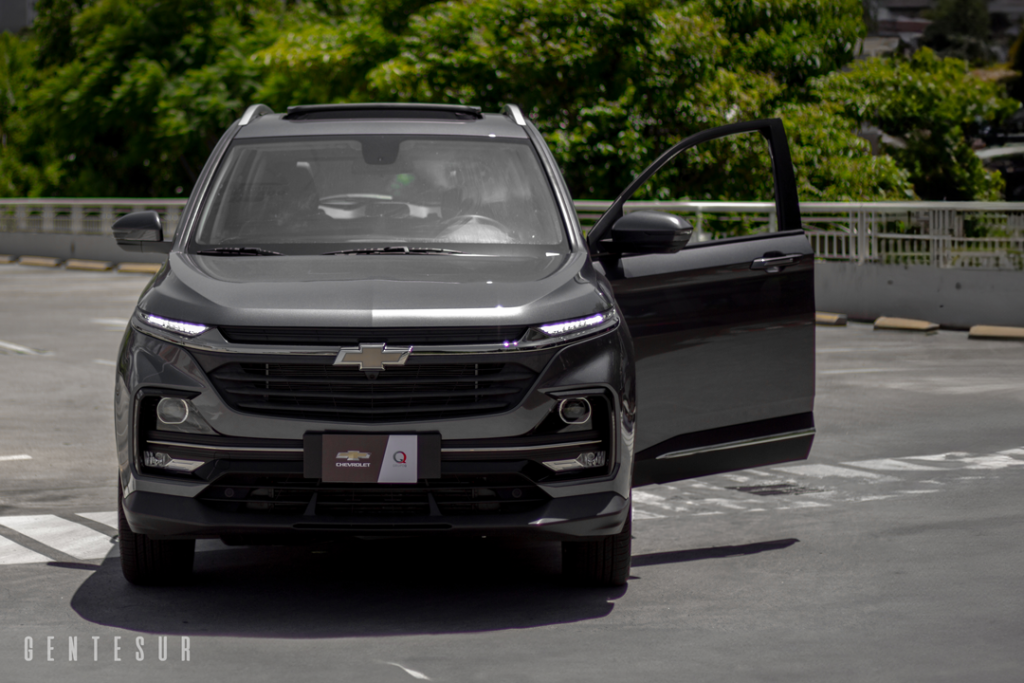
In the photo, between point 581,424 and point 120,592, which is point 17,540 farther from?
point 581,424

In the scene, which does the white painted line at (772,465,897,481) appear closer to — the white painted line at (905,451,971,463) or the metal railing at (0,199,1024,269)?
the white painted line at (905,451,971,463)

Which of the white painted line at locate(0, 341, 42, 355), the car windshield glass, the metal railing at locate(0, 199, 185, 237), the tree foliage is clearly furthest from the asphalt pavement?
the metal railing at locate(0, 199, 185, 237)

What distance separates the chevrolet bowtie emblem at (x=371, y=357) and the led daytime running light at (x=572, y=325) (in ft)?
1.62

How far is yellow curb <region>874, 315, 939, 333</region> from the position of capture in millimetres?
16875

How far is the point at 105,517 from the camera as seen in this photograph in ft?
23.3

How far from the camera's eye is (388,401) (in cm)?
503

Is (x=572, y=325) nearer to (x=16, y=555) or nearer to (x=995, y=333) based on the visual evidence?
(x=16, y=555)

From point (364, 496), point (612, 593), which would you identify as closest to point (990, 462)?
point (612, 593)

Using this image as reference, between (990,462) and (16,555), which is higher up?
(16,555)

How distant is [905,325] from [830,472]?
29.6 ft

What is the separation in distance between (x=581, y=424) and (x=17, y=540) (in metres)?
2.85

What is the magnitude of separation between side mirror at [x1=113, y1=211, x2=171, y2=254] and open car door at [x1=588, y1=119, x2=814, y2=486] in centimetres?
182

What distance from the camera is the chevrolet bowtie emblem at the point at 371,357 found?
4.97 m

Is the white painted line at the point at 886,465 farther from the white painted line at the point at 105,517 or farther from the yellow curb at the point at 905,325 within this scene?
the yellow curb at the point at 905,325
